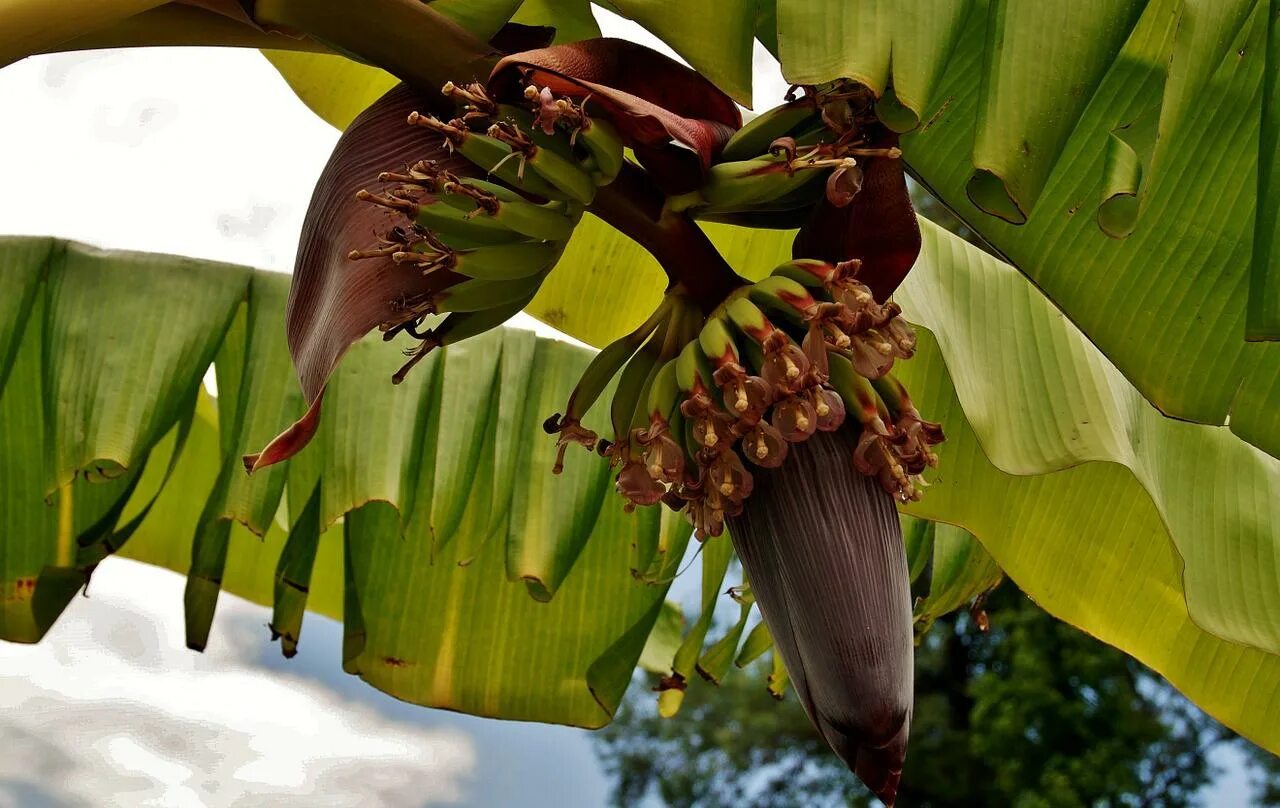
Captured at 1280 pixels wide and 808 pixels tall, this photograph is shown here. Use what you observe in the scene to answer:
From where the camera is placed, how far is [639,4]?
52 centimetres

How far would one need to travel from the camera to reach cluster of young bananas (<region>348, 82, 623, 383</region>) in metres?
0.51

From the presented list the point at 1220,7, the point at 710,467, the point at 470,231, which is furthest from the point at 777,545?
the point at 1220,7

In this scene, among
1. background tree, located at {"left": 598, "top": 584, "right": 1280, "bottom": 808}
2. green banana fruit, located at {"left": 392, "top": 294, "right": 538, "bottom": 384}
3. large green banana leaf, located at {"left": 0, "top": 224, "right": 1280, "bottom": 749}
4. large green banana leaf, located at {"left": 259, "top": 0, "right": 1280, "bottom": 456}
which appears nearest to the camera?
large green banana leaf, located at {"left": 259, "top": 0, "right": 1280, "bottom": 456}

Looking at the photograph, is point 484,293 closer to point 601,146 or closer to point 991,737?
point 601,146

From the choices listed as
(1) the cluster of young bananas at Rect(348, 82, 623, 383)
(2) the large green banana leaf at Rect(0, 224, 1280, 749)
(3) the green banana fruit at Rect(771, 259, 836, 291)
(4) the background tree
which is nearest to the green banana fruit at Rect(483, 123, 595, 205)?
(1) the cluster of young bananas at Rect(348, 82, 623, 383)

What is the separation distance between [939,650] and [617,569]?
→ 667 cm

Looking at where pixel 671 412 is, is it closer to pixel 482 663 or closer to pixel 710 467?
pixel 710 467

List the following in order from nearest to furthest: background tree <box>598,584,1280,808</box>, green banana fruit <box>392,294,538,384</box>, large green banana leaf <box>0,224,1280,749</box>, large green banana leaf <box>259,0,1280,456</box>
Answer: large green banana leaf <box>259,0,1280,456</box> < green banana fruit <box>392,294,538,384</box> < large green banana leaf <box>0,224,1280,749</box> < background tree <box>598,584,1280,808</box>

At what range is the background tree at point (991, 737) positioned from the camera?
5.94m

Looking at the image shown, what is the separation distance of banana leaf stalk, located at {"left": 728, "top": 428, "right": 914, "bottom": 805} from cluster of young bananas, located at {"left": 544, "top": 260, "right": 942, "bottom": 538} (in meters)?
0.01

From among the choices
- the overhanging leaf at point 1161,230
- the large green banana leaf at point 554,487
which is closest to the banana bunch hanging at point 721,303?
the overhanging leaf at point 1161,230

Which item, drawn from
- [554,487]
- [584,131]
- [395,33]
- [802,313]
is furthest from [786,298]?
[554,487]

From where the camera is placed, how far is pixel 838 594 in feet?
1.65

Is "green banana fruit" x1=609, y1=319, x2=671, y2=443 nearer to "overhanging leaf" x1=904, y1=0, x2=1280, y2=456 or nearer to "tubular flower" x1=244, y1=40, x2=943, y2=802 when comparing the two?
"tubular flower" x1=244, y1=40, x2=943, y2=802
